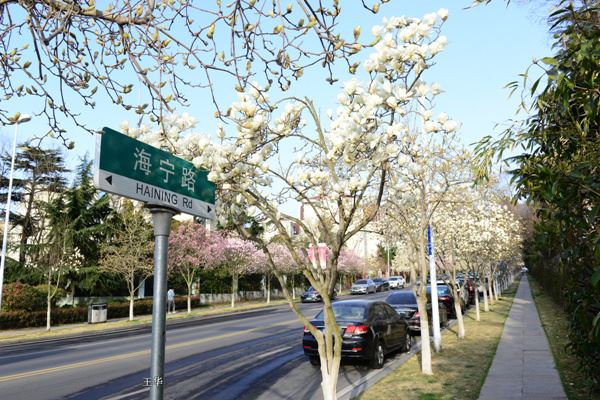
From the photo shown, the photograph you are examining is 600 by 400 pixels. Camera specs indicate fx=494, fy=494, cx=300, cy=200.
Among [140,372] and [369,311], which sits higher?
[369,311]

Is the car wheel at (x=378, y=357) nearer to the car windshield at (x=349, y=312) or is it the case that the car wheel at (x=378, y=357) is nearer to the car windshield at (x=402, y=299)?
the car windshield at (x=349, y=312)

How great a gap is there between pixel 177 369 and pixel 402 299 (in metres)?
9.50

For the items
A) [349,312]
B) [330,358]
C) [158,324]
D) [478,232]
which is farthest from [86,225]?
[158,324]

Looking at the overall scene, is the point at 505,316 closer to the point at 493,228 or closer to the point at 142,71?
the point at 493,228

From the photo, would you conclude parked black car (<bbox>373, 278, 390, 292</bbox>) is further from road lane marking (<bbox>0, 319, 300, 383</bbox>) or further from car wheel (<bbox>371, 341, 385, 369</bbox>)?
car wheel (<bbox>371, 341, 385, 369</bbox>)

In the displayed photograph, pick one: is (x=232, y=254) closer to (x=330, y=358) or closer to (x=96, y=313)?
(x=96, y=313)

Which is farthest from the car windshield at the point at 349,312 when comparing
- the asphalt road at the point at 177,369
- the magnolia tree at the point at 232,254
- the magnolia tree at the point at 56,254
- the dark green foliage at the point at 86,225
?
the magnolia tree at the point at 232,254

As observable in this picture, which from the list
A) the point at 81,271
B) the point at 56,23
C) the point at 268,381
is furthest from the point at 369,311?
the point at 81,271

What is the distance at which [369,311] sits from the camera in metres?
11.9

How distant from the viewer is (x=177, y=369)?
11195 mm

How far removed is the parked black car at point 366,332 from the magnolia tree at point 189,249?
20.4 m

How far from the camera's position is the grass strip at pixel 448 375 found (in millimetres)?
8008

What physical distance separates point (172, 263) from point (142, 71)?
29.1 m

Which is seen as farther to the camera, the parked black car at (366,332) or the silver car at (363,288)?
the silver car at (363,288)
